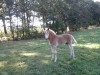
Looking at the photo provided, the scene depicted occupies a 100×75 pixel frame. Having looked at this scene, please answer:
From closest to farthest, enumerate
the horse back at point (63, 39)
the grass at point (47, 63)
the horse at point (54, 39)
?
1. the grass at point (47, 63)
2. the horse at point (54, 39)
3. the horse back at point (63, 39)

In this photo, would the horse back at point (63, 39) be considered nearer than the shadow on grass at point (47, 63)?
No

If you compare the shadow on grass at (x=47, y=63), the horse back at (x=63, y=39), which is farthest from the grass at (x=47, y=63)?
the horse back at (x=63, y=39)

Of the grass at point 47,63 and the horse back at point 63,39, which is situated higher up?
the horse back at point 63,39

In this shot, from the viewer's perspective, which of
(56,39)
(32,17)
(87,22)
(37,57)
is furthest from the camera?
(87,22)

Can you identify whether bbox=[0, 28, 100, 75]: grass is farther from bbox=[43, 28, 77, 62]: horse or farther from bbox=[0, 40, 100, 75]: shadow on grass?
bbox=[43, 28, 77, 62]: horse

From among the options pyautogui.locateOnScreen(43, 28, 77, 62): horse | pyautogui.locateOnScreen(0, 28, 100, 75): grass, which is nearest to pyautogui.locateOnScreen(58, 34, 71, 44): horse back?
pyautogui.locateOnScreen(43, 28, 77, 62): horse

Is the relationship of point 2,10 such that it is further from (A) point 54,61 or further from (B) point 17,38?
(A) point 54,61

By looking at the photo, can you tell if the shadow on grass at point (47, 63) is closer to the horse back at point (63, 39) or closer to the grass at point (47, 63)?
the grass at point (47, 63)

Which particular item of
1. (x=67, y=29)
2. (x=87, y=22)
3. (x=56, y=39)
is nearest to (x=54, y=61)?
(x=56, y=39)

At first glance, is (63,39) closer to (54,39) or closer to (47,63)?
(54,39)

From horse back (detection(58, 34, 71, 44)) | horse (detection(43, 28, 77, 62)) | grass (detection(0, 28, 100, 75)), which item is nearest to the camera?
grass (detection(0, 28, 100, 75))

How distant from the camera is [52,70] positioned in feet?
36.4

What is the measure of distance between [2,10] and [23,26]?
237cm

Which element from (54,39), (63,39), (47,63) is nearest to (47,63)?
(47,63)
